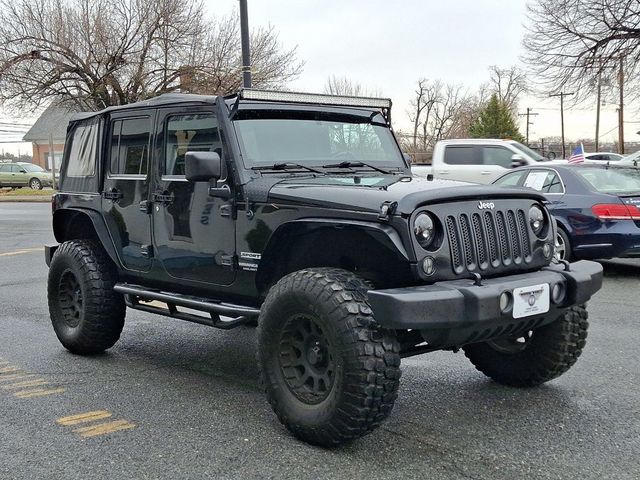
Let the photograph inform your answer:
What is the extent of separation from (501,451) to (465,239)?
1084 millimetres

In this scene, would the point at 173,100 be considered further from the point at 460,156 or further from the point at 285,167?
the point at 460,156

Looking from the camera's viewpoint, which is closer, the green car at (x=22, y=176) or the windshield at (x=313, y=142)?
the windshield at (x=313, y=142)

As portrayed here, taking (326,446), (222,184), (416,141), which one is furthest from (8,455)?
(416,141)

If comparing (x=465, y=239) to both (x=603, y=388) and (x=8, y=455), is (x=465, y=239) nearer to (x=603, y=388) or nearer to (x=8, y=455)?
(x=603, y=388)

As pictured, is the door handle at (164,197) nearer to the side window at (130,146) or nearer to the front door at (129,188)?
the front door at (129,188)

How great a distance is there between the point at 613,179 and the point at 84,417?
7.21 metres

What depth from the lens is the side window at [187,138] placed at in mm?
4789

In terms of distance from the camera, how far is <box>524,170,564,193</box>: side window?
368 inches

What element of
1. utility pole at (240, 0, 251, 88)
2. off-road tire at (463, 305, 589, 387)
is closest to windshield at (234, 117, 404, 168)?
off-road tire at (463, 305, 589, 387)

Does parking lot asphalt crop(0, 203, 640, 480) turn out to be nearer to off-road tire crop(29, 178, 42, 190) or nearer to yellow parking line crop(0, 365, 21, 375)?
yellow parking line crop(0, 365, 21, 375)

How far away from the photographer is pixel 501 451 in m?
3.73

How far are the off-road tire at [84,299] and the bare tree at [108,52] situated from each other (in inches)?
927

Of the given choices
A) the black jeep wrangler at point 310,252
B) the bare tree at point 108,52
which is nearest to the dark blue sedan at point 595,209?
the black jeep wrangler at point 310,252

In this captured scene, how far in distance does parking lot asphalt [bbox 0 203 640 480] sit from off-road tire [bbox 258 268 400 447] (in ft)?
0.55
